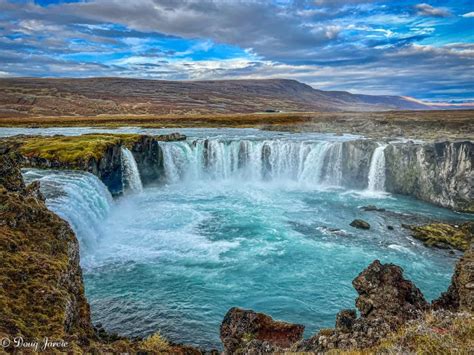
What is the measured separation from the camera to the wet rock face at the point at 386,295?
11.8 m

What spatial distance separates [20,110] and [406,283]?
170 metres

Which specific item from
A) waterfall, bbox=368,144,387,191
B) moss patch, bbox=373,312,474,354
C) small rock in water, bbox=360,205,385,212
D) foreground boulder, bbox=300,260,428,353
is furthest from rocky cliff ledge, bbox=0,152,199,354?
waterfall, bbox=368,144,387,191

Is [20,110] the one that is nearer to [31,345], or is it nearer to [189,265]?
[189,265]

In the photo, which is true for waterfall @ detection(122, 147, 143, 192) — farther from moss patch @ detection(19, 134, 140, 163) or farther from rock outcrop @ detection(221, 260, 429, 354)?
rock outcrop @ detection(221, 260, 429, 354)

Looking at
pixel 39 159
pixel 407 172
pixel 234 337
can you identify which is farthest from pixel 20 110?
pixel 234 337

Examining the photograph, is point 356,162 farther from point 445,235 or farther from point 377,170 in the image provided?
point 445,235

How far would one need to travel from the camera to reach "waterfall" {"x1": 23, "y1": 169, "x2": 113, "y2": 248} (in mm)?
22359

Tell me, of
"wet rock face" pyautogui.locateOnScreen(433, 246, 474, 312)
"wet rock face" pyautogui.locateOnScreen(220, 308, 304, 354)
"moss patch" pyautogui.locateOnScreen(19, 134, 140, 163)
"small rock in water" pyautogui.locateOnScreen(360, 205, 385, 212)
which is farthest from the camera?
"small rock in water" pyautogui.locateOnScreen(360, 205, 385, 212)

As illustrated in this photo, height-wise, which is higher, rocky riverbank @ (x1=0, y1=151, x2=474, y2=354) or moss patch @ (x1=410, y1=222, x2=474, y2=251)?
rocky riverbank @ (x1=0, y1=151, x2=474, y2=354)

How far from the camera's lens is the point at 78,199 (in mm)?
25312

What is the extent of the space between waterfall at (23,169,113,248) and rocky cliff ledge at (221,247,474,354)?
1382 centimetres

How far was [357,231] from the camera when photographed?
94.4ft

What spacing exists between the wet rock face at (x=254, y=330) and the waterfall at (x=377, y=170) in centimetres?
3376

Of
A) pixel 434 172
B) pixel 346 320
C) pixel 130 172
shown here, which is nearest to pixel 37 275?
pixel 346 320
